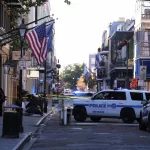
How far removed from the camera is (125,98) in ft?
88.2

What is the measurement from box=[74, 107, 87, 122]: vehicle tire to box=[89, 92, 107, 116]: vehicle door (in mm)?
393

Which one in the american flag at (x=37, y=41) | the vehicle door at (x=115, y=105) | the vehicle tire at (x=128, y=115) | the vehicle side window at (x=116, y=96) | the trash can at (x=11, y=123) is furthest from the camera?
the vehicle side window at (x=116, y=96)

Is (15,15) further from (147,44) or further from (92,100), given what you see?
(147,44)

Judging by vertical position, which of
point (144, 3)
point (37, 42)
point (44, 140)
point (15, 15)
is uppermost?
point (144, 3)

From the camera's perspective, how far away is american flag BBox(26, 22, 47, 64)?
25875 mm

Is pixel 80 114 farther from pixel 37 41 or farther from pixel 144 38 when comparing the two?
pixel 144 38

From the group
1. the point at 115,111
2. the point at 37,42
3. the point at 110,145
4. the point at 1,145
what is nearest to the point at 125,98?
the point at 115,111

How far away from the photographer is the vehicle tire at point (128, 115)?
1047 inches

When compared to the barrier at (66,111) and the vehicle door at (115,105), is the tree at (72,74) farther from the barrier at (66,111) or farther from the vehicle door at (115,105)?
the barrier at (66,111)

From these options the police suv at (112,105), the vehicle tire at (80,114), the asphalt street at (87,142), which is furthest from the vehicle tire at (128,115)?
the asphalt street at (87,142)

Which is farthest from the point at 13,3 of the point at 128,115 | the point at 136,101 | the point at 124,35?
the point at 124,35

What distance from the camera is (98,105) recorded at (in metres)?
26.8

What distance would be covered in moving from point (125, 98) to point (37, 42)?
5800mm

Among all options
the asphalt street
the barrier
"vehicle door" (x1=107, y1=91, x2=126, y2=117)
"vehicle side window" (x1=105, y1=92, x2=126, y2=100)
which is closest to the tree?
"vehicle side window" (x1=105, y1=92, x2=126, y2=100)
